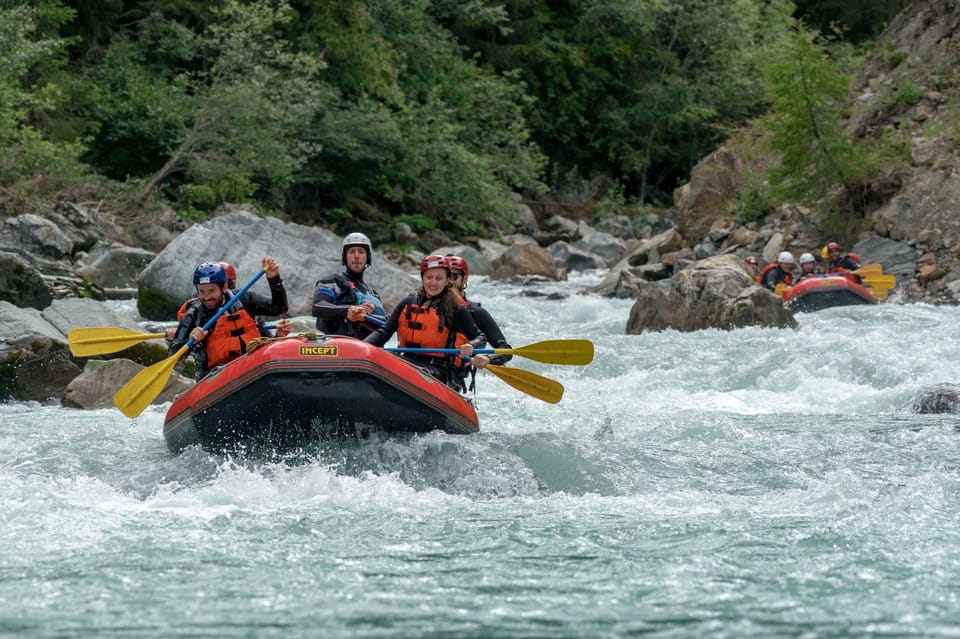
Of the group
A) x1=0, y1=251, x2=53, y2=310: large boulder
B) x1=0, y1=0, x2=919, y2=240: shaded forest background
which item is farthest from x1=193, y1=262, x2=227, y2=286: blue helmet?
x1=0, y1=0, x2=919, y2=240: shaded forest background

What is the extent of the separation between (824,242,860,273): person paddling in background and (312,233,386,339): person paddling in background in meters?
8.62

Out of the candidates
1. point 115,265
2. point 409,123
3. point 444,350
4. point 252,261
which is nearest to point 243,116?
point 409,123

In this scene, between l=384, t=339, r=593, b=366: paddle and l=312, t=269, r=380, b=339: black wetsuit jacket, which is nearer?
l=384, t=339, r=593, b=366: paddle

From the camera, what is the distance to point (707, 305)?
12.2m

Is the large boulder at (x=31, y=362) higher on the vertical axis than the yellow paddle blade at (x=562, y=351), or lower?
lower

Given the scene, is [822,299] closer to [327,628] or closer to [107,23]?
[327,628]

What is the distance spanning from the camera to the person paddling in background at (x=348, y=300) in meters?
7.09

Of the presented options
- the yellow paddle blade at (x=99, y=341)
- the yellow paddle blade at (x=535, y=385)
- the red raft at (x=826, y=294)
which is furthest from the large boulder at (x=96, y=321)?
the red raft at (x=826, y=294)

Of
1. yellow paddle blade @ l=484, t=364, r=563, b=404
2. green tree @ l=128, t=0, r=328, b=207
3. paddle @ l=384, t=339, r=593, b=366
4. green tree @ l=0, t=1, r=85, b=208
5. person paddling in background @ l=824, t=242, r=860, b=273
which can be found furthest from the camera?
green tree @ l=128, t=0, r=328, b=207

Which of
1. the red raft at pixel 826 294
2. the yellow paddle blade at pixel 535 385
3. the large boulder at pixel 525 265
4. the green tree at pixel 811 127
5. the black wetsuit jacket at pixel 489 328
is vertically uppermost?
the green tree at pixel 811 127

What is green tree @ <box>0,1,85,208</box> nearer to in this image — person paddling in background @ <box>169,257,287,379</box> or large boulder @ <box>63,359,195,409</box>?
large boulder @ <box>63,359,195,409</box>

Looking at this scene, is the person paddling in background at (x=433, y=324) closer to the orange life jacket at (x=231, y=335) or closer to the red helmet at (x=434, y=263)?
the red helmet at (x=434, y=263)

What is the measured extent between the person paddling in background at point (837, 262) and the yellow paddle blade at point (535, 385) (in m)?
8.42

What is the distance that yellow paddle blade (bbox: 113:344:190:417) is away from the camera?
21.1 ft
